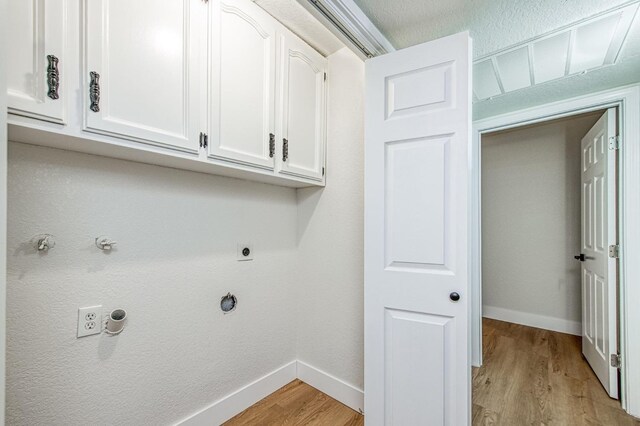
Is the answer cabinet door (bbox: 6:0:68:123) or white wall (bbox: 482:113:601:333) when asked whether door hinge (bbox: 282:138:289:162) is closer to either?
cabinet door (bbox: 6:0:68:123)

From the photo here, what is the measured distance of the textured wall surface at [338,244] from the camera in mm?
1883

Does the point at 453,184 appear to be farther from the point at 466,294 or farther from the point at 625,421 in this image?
the point at 625,421

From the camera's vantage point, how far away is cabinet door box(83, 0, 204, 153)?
102cm

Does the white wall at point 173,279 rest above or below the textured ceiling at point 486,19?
below

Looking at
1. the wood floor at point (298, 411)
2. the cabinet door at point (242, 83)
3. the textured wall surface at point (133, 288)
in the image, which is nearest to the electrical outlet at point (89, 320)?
the textured wall surface at point (133, 288)

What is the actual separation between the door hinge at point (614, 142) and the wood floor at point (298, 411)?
2.55 meters

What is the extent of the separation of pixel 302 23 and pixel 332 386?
2.39m

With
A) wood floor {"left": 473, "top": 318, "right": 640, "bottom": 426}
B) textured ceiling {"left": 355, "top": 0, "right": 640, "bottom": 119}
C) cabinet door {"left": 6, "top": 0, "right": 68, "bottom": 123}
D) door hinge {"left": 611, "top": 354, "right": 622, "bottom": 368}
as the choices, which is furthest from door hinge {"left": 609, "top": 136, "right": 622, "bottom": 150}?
cabinet door {"left": 6, "top": 0, "right": 68, "bottom": 123}

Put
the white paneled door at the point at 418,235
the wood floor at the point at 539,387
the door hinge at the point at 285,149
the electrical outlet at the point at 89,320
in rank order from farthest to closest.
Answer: the wood floor at the point at 539,387, the door hinge at the point at 285,149, the white paneled door at the point at 418,235, the electrical outlet at the point at 89,320

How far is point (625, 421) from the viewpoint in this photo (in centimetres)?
179

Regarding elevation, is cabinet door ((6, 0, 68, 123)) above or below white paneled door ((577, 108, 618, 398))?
above

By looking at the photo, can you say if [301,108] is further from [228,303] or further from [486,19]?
[228,303]

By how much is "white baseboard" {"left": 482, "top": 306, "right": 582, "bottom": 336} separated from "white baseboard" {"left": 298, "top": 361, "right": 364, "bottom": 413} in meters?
2.72

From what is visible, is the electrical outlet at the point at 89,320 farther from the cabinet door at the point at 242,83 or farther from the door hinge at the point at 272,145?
the door hinge at the point at 272,145
